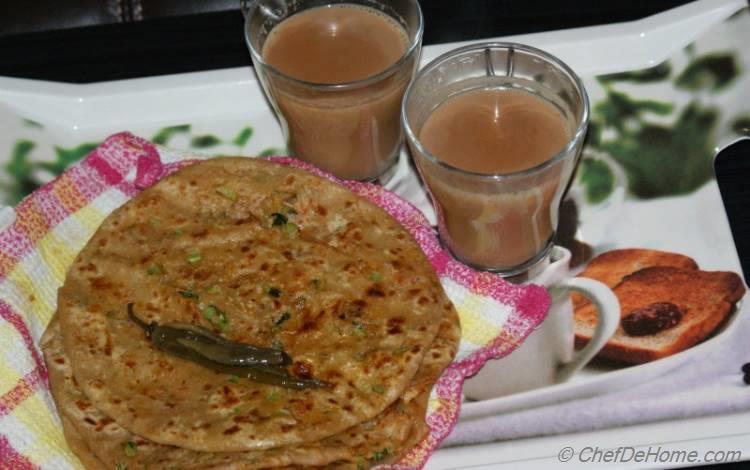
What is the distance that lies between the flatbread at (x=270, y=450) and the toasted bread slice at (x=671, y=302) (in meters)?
0.46

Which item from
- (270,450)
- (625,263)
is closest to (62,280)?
(270,450)

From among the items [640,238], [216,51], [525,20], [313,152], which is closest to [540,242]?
[640,238]

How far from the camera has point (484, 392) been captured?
311 centimetres

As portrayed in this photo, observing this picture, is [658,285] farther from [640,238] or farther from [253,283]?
[253,283]

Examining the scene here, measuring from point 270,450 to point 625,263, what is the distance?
1194mm

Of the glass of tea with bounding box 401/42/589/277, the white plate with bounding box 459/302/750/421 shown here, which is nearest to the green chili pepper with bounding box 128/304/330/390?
the white plate with bounding box 459/302/750/421

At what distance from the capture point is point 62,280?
3.32 metres

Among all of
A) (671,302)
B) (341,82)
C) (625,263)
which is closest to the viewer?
(671,302)

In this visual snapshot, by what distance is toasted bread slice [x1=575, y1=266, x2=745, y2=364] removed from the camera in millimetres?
3127

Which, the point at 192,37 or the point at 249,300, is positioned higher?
the point at 192,37

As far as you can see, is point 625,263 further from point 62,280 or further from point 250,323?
point 62,280

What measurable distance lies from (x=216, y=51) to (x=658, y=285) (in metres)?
1.80

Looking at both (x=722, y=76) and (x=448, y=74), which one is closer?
(x=448, y=74)

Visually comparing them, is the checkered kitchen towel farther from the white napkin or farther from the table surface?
the table surface
